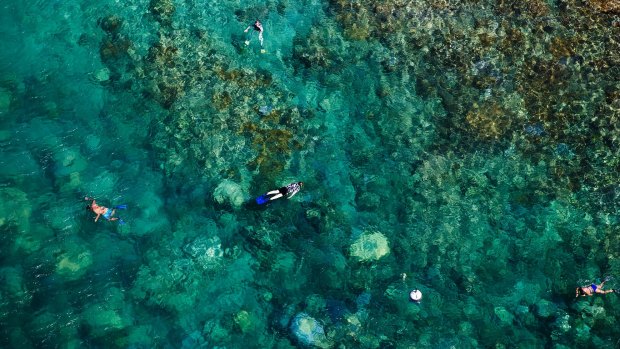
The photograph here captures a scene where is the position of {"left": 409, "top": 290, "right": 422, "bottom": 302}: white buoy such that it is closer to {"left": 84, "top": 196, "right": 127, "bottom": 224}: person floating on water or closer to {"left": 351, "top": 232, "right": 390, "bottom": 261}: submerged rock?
{"left": 351, "top": 232, "right": 390, "bottom": 261}: submerged rock

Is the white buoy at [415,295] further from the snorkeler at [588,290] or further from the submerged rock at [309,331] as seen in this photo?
the snorkeler at [588,290]

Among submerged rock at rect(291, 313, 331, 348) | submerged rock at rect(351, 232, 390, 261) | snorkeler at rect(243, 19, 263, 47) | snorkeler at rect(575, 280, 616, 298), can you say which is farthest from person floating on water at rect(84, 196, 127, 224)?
snorkeler at rect(575, 280, 616, 298)

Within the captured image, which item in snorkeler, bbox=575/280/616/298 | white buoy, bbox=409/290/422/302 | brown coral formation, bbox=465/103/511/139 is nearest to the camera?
white buoy, bbox=409/290/422/302

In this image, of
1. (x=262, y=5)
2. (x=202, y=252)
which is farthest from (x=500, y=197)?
(x=262, y=5)

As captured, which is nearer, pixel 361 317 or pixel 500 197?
pixel 361 317

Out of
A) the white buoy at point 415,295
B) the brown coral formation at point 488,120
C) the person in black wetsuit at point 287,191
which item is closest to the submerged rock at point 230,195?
the person in black wetsuit at point 287,191

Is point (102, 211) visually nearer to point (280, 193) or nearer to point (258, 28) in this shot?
point (280, 193)

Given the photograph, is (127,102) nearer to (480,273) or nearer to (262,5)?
(262,5)
